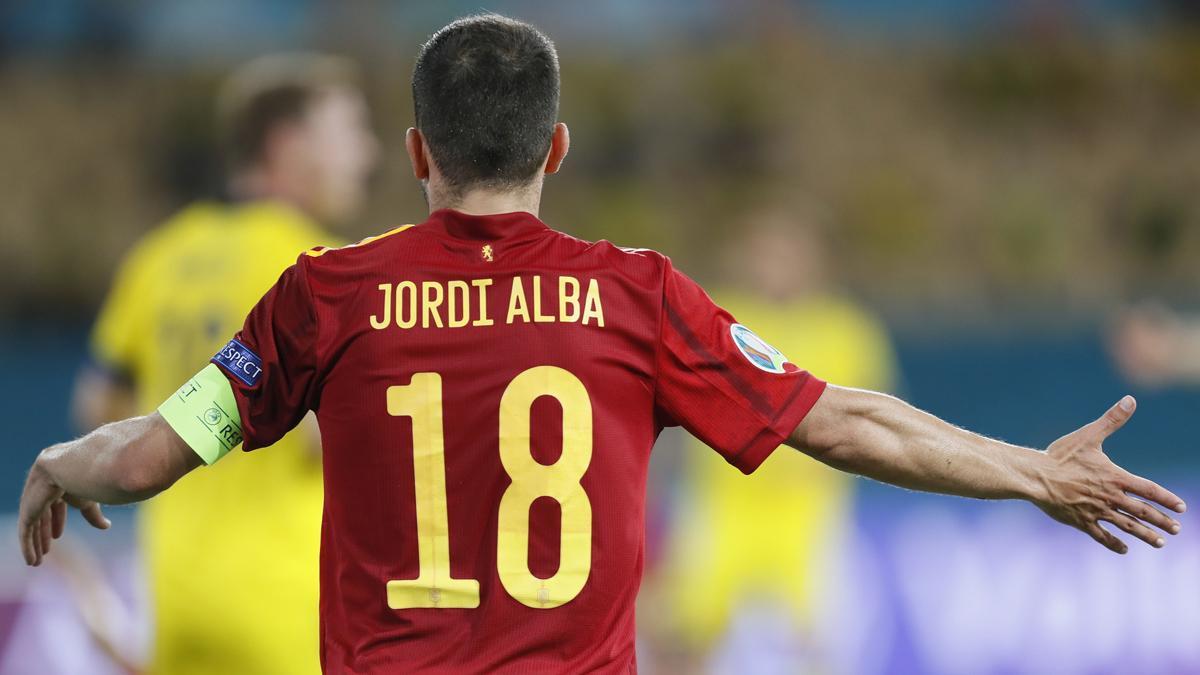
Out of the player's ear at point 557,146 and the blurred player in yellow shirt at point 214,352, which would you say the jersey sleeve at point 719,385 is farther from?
the blurred player in yellow shirt at point 214,352

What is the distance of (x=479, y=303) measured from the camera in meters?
2.77

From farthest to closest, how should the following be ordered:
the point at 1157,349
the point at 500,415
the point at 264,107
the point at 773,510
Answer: the point at 773,510, the point at 1157,349, the point at 264,107, the point at 500,415

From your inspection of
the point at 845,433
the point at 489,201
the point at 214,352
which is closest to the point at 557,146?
the point at 489,201

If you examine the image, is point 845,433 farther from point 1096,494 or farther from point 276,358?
point 276,358

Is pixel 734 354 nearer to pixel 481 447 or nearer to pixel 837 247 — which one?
pixel 481 447

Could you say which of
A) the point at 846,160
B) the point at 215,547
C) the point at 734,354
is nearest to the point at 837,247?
the point at 846,160

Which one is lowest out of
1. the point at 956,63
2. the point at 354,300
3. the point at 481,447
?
the point at 956,63

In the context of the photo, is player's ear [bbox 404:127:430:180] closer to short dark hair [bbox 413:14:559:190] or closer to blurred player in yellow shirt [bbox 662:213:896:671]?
short dark hair [bbox 413:14:559:190]

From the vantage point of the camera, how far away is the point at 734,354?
2830 mm

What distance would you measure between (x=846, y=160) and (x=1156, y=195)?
3184mm

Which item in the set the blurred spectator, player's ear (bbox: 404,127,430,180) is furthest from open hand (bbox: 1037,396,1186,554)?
the blurred spectator

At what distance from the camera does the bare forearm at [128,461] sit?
286 cm

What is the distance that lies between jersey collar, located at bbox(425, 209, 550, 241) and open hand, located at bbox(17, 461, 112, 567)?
89 cm

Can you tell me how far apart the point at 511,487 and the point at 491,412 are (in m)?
0.13
